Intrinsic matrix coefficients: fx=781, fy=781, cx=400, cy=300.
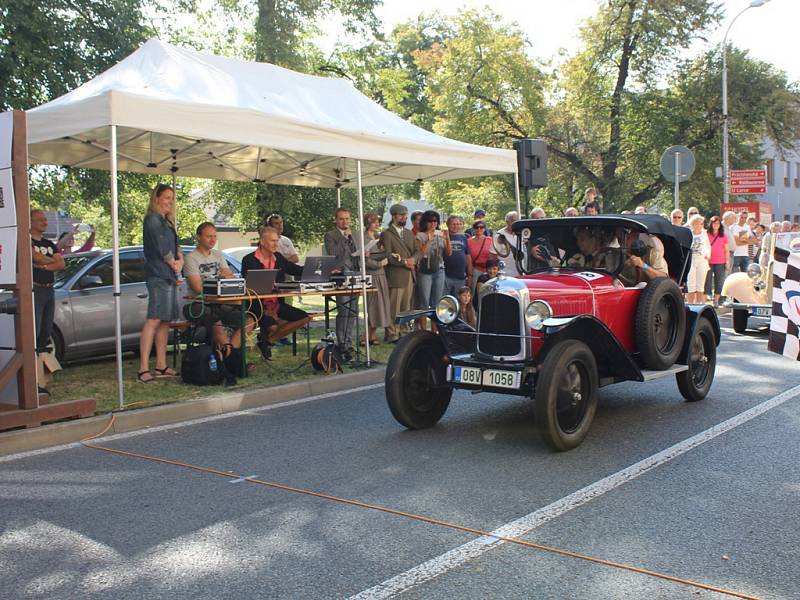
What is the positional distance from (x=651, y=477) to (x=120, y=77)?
6.87 metres

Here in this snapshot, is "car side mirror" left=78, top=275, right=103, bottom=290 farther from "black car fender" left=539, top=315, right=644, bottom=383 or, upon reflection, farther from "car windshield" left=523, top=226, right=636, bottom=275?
"black car fender" left=539, top=315, right=644, bottom=383

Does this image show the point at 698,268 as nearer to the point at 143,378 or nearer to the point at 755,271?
the point at 755,271

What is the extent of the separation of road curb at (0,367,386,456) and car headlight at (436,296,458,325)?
Answer: 7.87ft

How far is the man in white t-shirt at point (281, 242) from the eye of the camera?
35.9ft

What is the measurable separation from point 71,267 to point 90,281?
0.68 meters

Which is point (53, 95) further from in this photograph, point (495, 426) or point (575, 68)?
point (575, 68)

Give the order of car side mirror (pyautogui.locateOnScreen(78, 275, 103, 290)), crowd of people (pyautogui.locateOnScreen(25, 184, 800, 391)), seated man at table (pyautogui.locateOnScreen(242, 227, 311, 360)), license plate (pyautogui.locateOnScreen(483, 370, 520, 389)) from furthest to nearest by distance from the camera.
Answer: seated man at table (pyautogui.locateOnScreen(242, 227, 311, 360)), car side mirror (pyautogui.locateOnScreen(78, 275, 103, 290)), crowd of people (pyautogui.locateOnScreen(25, 184, 800, 391)), license plate (pyautogui.locateOnScreen(483, 370, 520, 389))

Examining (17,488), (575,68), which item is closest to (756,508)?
(17,488)

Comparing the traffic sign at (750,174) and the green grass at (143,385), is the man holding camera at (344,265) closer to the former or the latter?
the green grass at (143,385)

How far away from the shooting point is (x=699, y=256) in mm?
15500

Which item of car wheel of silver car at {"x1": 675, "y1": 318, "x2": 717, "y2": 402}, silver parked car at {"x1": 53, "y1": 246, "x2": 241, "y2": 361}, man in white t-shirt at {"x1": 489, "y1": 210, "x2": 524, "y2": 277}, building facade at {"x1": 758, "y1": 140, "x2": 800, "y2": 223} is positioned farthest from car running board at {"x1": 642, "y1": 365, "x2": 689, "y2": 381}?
building facade at {"x1": 758, "y1": 140, "x2": 800, "y2": 223}

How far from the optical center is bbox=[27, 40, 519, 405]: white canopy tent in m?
7.49

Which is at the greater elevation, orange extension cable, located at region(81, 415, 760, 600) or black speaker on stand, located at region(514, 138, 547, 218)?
black speaker on stand, located at region(514, 138, 547, 218)

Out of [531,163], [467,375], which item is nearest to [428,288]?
[531,163]
